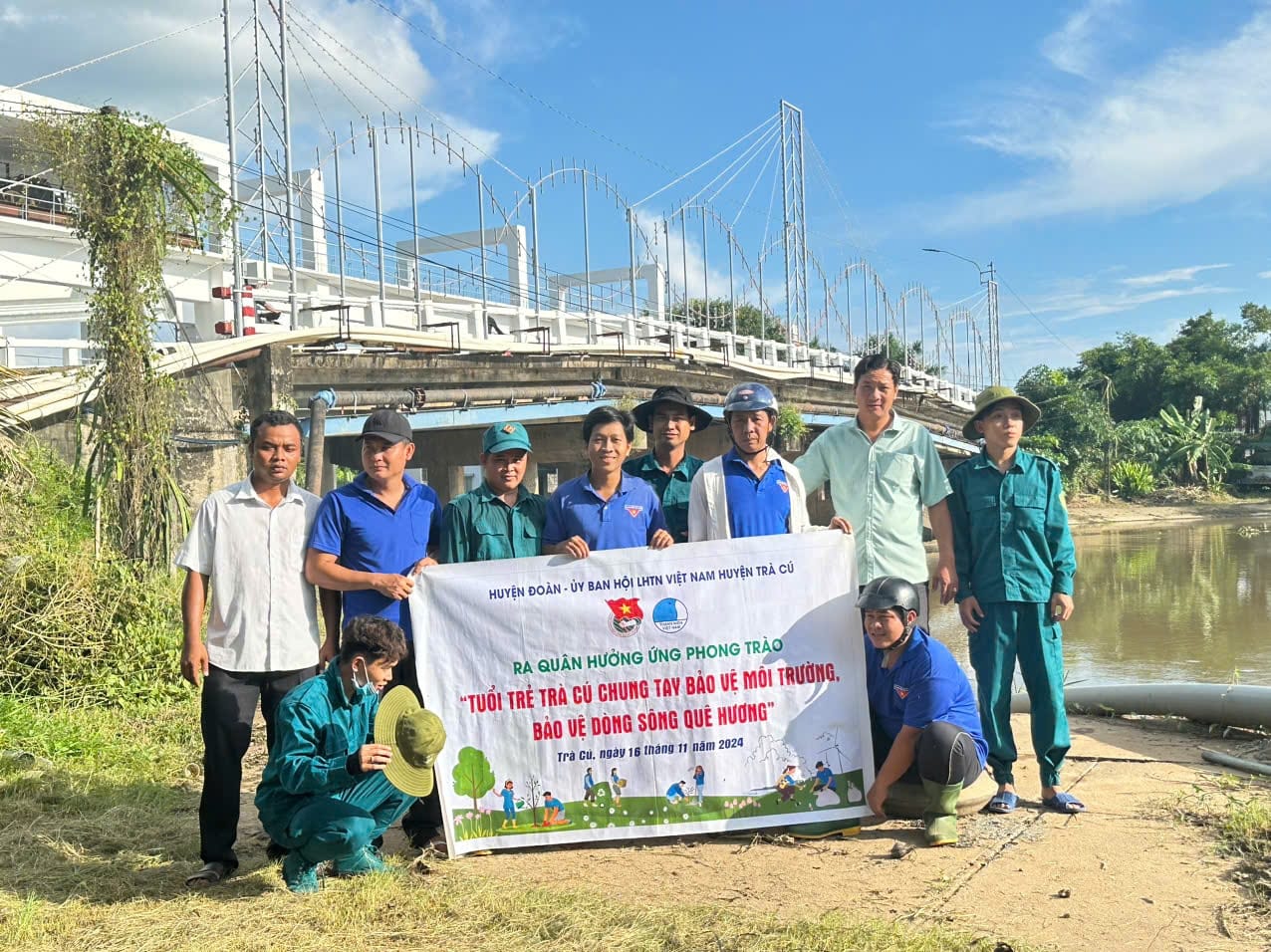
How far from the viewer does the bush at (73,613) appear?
273 inches

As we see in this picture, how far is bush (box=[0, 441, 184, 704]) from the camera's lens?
694cm

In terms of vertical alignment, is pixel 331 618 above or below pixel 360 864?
above

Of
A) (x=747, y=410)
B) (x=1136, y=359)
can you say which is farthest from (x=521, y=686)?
(x=1136, y=359)

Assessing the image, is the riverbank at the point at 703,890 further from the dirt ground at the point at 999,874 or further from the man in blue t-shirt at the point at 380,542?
the man in blue t-shirt at the point at 380,542

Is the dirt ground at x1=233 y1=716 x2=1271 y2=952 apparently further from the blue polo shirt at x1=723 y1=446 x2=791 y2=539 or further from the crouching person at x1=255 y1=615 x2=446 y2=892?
the blue polo shirt at x1=723 y1=446 x2=791 y2=539

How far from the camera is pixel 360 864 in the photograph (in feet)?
13.4

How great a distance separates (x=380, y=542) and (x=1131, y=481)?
47271 millimetres

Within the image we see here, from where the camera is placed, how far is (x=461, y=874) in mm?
4211

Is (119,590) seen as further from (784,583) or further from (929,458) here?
(929,458)

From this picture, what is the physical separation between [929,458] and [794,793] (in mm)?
1590

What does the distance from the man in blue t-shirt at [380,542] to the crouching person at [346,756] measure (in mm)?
431

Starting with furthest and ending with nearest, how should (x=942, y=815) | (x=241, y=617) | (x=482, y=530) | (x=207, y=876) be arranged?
(x=482, y=530)
(x=942, y=815)
(x=241, y=617)
(x=207, y=876)

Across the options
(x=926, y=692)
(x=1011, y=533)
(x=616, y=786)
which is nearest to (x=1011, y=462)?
(x=1011, y=533)

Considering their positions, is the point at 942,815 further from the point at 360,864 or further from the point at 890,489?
the point at 360,864
